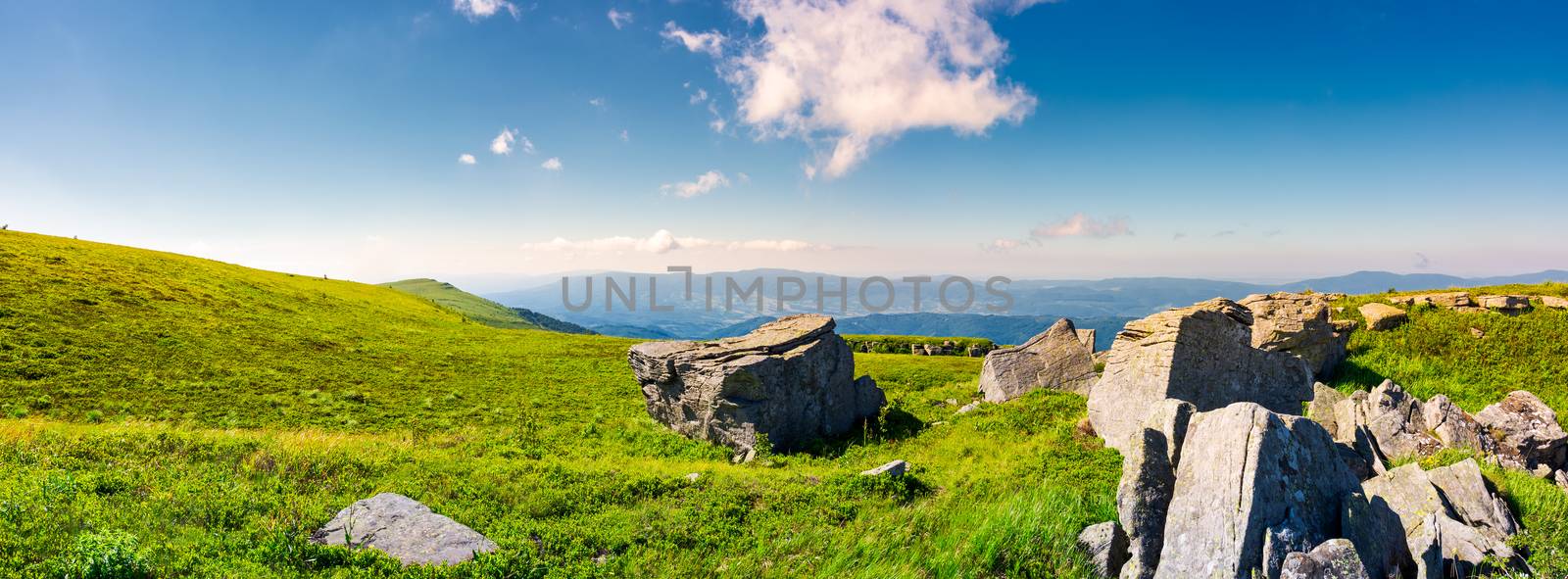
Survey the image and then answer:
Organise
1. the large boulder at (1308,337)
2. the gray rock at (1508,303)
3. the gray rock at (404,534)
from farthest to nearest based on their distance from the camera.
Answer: the gray rock at (1508,303)
the large boulder at (1308,337)
the gray rock at (404,534)

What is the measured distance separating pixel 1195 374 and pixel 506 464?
21.9 m

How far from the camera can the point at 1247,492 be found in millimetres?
9125

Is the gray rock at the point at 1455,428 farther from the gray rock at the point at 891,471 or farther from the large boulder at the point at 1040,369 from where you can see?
the gray rock at the point at 891,471

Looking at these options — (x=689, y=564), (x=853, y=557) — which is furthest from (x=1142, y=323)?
(x=689, y=564)

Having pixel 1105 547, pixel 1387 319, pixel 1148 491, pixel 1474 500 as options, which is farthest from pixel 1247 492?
pixel 1387 319

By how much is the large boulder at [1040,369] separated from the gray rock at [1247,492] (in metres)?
15.9

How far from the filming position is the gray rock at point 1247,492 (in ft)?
28.8

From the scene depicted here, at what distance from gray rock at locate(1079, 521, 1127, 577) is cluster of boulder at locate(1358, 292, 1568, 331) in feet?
79.7

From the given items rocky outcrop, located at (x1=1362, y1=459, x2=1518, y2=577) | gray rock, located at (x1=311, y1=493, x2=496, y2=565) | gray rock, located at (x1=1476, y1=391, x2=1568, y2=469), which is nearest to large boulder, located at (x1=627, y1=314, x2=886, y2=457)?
gray rock, located at (x1=311, y1=493, x2=496, y2=565)

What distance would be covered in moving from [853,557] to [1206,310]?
16.6 metres

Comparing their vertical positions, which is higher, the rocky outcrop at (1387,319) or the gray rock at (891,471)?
the rocky outcrop at (1387,319)

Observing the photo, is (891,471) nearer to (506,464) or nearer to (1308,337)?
(506,464)

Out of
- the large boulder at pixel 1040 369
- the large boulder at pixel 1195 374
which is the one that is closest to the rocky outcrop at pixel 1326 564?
the large boulder at pixel 1195 374

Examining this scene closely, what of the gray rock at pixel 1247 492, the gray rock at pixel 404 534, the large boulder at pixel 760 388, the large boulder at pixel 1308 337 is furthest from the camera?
the large boulder at pixel 1308 337
